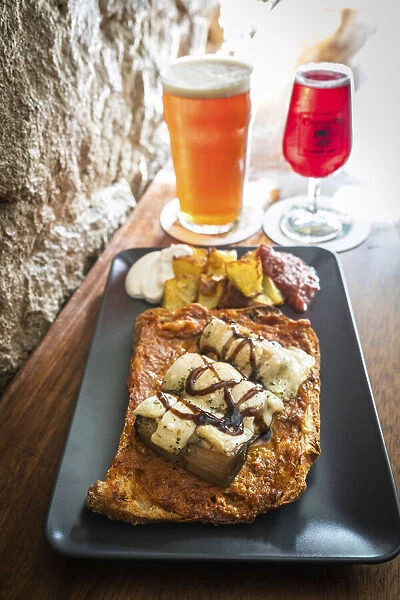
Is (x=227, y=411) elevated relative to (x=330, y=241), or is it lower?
elevated

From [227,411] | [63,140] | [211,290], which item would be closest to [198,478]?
[227,411]

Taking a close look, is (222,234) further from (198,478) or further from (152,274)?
(198,478)

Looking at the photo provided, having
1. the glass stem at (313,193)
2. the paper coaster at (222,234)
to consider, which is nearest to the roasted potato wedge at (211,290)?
the paper coaster at (222,234)

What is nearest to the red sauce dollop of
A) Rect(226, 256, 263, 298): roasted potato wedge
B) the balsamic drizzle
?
Rect(226, 256, 263, 298): roasted potato wedge

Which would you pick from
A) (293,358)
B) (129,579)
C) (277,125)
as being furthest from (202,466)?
(277,125)

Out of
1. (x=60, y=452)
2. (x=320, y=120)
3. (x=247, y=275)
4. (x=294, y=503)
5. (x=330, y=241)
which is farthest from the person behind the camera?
(x=330, y=241)

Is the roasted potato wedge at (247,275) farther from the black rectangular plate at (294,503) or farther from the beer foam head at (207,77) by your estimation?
the beer foam head at (207,77)
